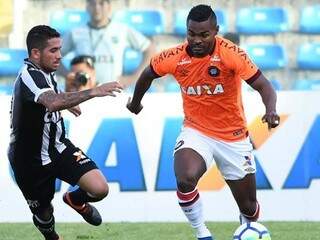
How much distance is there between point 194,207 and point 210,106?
0.90 meters

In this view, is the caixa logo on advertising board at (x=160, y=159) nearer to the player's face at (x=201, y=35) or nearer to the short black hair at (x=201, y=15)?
the player's face at (x=201, y=35)

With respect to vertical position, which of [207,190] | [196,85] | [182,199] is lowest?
[207,190]

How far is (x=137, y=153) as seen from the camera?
1270cm

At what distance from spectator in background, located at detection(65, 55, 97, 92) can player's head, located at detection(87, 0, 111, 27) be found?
0.49 m

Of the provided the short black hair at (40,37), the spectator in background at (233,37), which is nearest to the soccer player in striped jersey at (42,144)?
the short black hair at (40,37)

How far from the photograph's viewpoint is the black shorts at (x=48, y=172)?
348 inches

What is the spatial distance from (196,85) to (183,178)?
842mm

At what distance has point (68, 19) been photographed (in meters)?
13.4

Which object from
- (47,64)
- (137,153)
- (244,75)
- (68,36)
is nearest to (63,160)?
(47,64)

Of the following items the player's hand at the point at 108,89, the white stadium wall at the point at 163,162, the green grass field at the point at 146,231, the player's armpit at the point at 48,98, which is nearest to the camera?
the player's hand at the point at 108,89

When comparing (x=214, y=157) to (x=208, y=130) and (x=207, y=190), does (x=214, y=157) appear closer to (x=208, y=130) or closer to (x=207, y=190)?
(x=208, y=130)

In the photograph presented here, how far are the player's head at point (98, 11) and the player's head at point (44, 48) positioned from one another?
4660 millimetres

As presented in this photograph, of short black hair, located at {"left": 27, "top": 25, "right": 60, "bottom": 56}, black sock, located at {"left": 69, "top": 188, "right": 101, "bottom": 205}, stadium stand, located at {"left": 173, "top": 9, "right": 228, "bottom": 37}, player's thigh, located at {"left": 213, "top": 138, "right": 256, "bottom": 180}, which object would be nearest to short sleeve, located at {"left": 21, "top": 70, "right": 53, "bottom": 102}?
short black hair, located at {"left": 27, "top": 25, "right": 60, "bottom": 56}

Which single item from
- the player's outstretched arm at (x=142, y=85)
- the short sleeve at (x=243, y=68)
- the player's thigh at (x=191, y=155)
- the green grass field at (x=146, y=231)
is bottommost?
the green grass field at (x=146, y=231)
